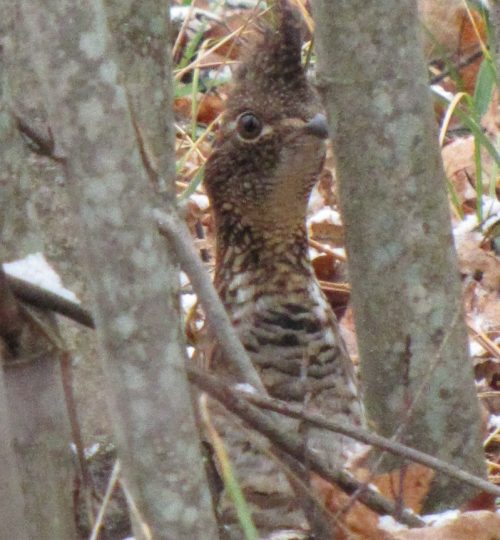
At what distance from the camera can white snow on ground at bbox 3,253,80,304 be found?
5.87 feet

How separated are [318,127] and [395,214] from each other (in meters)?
0.58

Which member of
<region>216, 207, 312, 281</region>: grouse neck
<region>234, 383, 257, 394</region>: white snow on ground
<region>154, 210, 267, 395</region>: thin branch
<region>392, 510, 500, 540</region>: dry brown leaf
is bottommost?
<region>392, 510, 500, 540</region>: dry brown leaf

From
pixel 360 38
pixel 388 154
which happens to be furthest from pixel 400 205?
pixel 360 38

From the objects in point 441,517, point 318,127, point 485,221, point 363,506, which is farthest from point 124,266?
point 485,221

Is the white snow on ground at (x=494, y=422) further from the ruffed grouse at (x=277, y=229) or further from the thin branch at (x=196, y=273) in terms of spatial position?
the thin branch at (x=196, y=273)

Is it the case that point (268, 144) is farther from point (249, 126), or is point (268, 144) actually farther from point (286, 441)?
point (286, 441)

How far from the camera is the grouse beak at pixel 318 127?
119 inches

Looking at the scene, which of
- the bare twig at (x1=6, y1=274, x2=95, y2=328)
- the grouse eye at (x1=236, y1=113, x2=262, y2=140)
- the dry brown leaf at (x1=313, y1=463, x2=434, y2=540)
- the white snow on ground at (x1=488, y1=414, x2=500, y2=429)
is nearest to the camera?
the bare twig at (x1=6, y1=274, x2=95, y2=328)

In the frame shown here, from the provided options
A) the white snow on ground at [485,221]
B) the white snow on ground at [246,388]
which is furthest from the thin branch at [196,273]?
the white snow on ground at [485,221]

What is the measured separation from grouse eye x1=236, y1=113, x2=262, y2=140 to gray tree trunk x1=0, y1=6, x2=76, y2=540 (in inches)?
53.3

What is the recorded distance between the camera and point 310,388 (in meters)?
3.08

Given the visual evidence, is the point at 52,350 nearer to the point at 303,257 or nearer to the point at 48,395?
the point at 48,395

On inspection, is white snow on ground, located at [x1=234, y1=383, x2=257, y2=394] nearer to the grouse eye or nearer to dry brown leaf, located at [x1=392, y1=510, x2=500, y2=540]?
dry brown leaf, located at [x1=392, y1=510, x2=500, y2=540]

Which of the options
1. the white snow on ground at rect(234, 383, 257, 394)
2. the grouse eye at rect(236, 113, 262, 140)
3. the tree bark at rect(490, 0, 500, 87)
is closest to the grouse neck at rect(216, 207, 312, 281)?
the grouse eye at rect(236, 113, 262, 140)
